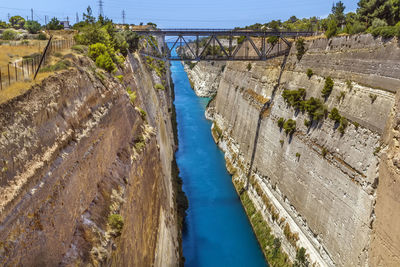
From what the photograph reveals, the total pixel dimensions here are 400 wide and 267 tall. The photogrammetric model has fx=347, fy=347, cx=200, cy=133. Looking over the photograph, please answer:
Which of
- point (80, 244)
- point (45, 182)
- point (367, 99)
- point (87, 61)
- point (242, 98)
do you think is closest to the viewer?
point (45, 182)

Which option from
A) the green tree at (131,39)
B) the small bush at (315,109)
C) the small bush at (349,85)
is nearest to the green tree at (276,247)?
the small bush at (315,109)

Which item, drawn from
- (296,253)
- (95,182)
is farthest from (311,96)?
(95,182)

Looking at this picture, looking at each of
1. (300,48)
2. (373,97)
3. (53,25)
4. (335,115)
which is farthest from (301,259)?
(53,25)

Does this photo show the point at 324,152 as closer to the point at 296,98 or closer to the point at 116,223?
the point at 296,98

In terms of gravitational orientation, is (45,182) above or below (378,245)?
above

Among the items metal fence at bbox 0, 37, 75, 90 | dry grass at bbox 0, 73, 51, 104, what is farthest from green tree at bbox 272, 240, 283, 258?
dry grass at bbox 0, 73, 51, 104

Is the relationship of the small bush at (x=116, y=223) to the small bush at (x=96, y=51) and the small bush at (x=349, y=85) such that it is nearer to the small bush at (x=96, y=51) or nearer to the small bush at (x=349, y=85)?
the small bush at (x=96, y=51)

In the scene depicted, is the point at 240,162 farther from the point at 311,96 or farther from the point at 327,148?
the point at 327,148
